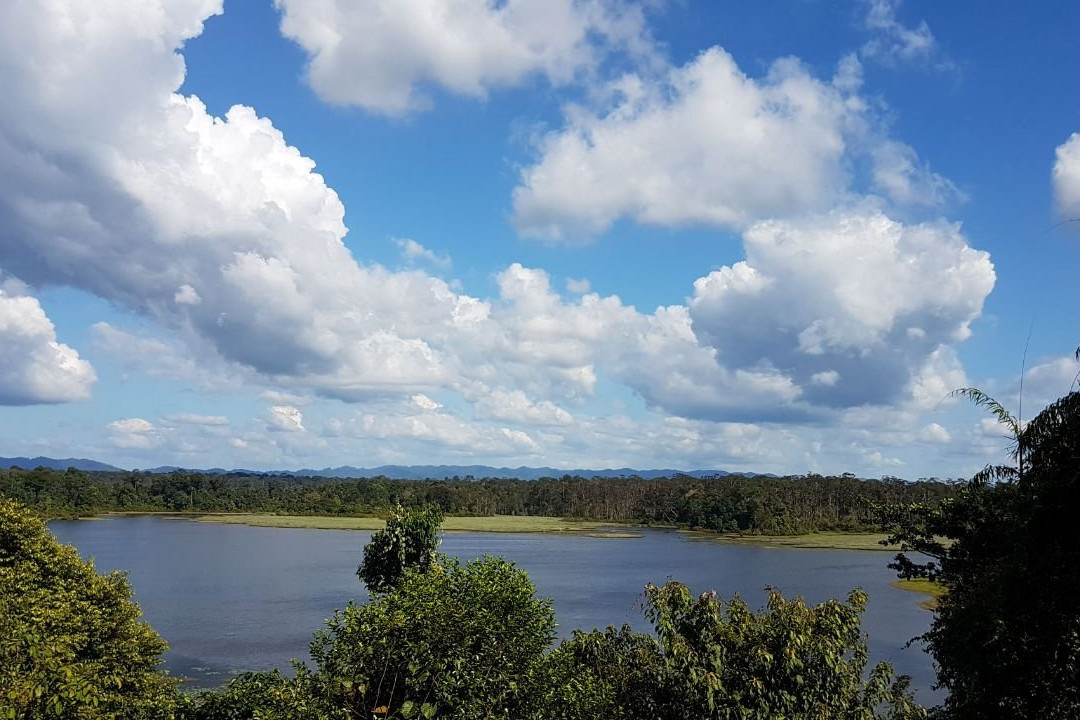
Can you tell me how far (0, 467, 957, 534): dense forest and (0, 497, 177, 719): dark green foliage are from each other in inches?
4638

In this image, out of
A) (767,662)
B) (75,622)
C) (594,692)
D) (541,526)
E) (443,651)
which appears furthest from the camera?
(541,526)

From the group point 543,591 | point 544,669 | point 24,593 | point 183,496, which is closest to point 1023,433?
point 544,669

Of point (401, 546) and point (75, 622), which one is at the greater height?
point (401, 546)

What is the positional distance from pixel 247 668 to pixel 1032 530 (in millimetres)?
39079

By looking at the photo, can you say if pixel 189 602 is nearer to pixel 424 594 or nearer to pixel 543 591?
pixel 543 591

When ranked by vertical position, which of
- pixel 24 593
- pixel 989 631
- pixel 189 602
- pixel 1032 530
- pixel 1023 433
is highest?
pixel 1023 433

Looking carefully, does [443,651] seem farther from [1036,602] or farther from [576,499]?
[576,499]

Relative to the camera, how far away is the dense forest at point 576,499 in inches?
5610

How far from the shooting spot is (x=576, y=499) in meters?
193

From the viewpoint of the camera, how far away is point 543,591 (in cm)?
6569

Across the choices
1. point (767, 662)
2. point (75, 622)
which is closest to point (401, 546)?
point (75, 622)

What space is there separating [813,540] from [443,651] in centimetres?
12266

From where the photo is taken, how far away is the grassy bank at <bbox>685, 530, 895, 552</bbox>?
373 feet

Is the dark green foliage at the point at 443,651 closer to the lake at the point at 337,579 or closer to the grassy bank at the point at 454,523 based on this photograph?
the lake at the point at 337,579
